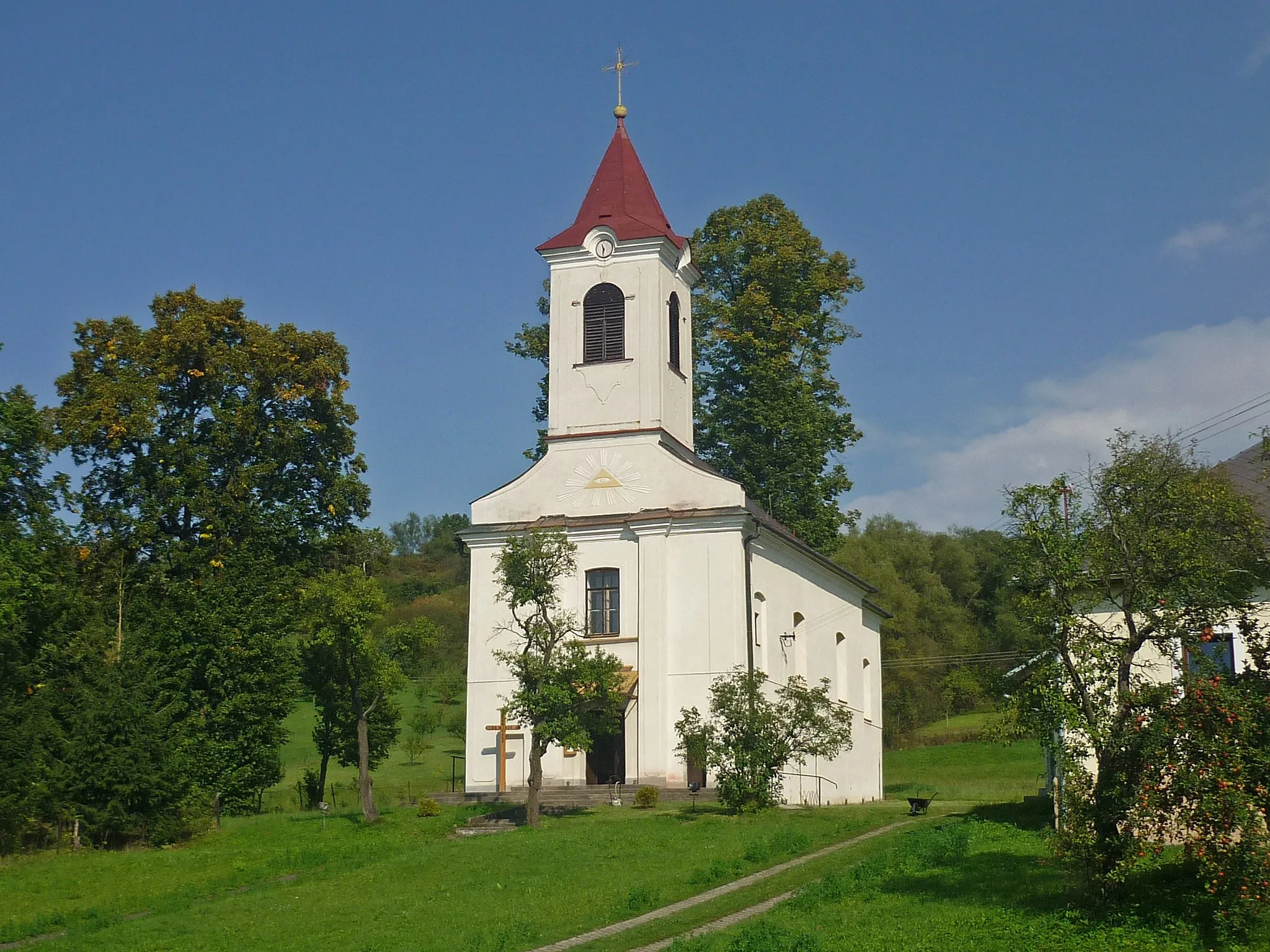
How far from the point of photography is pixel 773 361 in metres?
45.8

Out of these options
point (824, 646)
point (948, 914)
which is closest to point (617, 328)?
point (824, 646)

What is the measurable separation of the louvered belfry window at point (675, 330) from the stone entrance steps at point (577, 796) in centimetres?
1182

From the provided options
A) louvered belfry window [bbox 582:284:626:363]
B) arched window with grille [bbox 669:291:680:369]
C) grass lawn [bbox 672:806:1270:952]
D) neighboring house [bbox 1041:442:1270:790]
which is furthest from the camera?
arched window with grille [bbox 669:291:680:369]

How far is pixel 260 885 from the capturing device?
78.0 ft

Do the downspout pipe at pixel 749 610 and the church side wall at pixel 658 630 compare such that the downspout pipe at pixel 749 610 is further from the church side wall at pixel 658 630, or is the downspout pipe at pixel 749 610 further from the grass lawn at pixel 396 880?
the grass lawn at pixel 396 880

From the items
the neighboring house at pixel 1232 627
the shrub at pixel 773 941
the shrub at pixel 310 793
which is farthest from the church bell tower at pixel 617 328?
the shrub at pixel 773 941

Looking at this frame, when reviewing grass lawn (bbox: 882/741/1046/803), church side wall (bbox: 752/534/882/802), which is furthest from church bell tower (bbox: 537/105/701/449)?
grass lawn (bbox: 882/741/1046/803)

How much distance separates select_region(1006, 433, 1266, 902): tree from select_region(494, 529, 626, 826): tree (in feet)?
41.0

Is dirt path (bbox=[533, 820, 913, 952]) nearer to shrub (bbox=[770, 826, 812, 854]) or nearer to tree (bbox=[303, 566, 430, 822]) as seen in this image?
shrub (bbox=[770, 826, 812, 854])

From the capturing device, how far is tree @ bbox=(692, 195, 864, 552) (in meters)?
45.2

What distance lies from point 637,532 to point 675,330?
22.0 feet

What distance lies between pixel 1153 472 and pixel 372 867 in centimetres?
1448

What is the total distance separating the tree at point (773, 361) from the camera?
148 feet

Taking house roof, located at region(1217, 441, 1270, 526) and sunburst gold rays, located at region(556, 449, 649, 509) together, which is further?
sunburst gold rays, located at region(556, 449, 649, 509)
